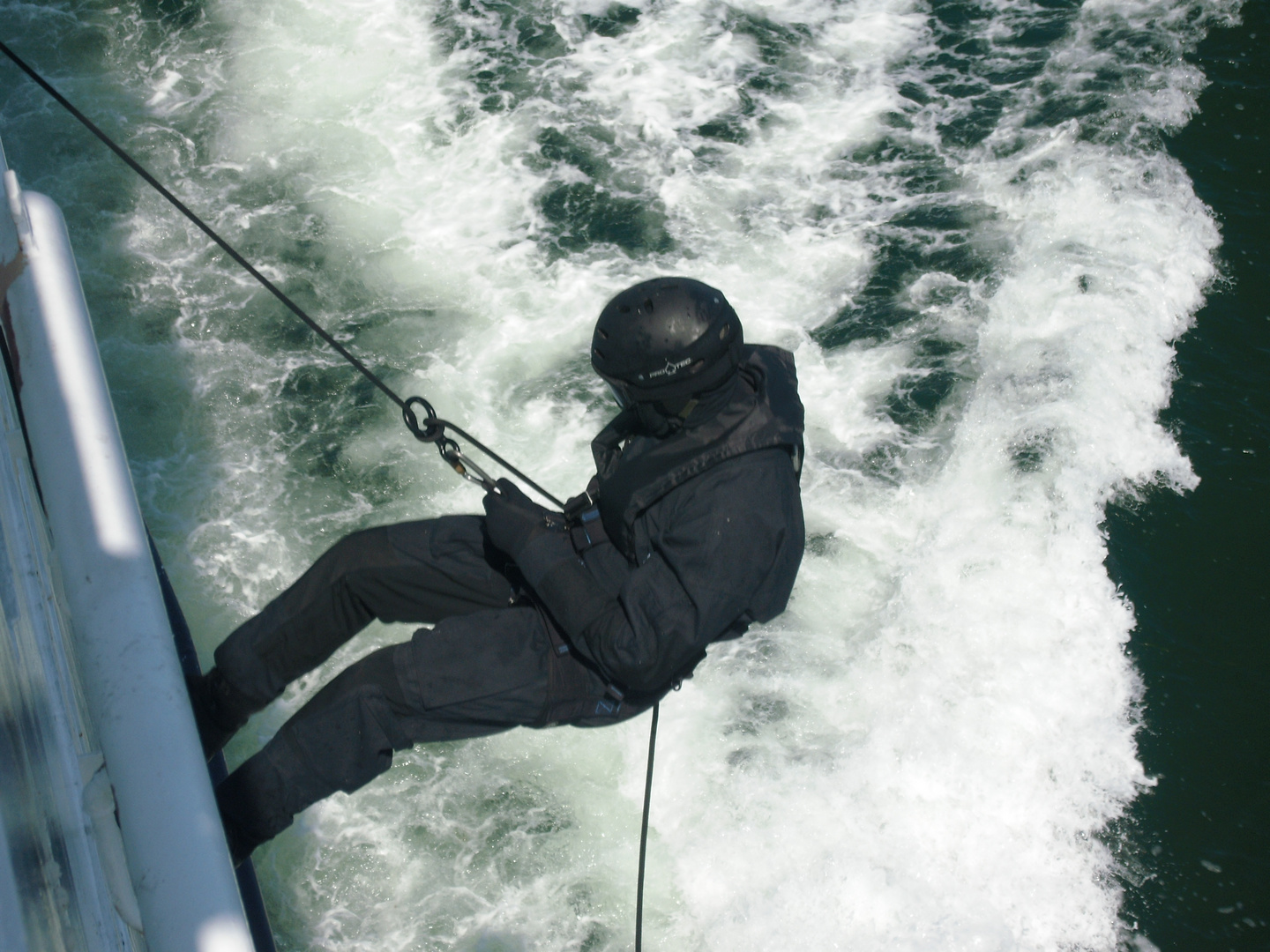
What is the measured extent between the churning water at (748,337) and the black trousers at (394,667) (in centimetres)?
132

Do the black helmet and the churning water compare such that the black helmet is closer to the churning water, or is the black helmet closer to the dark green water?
the churning water

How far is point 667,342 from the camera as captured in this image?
2.49 metres

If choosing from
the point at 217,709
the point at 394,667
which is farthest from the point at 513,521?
the point at 217,709

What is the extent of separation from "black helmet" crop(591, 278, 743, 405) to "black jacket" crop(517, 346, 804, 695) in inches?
4.5

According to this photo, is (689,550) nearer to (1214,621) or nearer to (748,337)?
(1214,621)

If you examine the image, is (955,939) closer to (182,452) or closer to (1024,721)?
(1024,721)

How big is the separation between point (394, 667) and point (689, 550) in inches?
33.2

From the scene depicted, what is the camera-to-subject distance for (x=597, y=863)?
3865 millimetres

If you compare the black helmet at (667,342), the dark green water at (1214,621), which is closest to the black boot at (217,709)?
the black helmet at (667,342)

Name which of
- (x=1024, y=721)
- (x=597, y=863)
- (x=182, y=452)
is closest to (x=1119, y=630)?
(x=1024, y=721)

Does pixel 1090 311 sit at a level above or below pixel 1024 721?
above

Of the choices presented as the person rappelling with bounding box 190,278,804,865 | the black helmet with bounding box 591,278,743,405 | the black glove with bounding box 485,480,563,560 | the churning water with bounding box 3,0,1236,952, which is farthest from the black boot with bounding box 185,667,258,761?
the black helmet with bounding box 591,278,743,405

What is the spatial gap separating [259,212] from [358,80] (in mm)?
1676

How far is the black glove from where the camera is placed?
2641 millimetres
